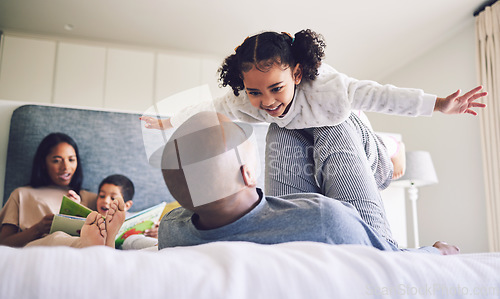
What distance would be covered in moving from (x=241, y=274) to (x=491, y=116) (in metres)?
3.41

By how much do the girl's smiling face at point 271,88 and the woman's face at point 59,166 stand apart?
Answer: 3.77 feet

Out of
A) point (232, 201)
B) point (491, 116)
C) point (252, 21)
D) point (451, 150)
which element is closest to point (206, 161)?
point (232, 201)

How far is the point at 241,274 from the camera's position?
1.46 feet

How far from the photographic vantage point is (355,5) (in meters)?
3.47

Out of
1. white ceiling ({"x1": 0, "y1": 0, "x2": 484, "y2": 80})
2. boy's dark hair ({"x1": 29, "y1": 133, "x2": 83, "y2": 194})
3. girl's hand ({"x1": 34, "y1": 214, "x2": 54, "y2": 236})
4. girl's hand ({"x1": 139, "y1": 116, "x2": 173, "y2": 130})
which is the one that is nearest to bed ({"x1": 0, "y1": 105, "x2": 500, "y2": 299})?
girl's hand ({"x1": 139, "y1": 116, "x2": 173, "y2": 130})

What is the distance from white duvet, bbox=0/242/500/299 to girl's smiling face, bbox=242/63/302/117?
70 cm

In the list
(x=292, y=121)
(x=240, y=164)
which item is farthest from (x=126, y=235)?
(x=240, y=164)

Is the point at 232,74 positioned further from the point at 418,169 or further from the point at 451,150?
the point at 451,150

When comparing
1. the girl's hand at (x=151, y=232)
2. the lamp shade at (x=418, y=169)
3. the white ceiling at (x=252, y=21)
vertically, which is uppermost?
the white ceiling at (x=252, y=21)

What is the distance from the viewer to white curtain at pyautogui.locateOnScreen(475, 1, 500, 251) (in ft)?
10.5

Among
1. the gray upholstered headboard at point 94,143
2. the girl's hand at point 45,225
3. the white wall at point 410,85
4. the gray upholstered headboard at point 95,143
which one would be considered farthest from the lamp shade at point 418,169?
the girl's hand at point 45,225

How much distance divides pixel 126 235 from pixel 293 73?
32.8 inches

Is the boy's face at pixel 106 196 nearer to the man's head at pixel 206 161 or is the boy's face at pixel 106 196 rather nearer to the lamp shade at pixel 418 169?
the man's head at pixel 206 161

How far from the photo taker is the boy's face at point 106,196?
1.90 meters
